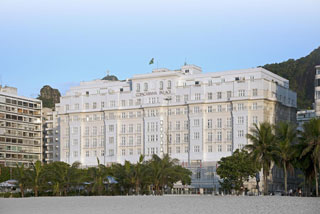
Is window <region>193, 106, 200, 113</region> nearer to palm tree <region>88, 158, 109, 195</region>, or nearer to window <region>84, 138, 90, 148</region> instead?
window <region>84, 138, 90, 148</region>

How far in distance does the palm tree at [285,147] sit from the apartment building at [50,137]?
3550 inches

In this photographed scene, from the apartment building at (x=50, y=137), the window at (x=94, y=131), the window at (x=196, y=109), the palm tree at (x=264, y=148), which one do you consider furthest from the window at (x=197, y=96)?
the apartment building at (x=50, y=137)

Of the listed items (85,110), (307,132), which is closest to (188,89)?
(85,110)

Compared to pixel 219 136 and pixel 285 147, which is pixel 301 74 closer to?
pixel 219 136

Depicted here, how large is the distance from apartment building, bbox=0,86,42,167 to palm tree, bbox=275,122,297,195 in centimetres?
8638

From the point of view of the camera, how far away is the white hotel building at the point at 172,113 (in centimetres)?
12219

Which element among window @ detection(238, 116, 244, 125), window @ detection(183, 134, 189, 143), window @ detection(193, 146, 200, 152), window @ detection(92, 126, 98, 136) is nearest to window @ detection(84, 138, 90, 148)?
window @ detection(92, 126, 98, 136)

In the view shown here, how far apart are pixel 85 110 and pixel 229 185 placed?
5515cm

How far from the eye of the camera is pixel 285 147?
8362 cm

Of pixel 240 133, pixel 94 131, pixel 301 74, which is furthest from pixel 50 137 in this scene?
pixel 301 74

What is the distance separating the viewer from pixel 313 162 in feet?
264

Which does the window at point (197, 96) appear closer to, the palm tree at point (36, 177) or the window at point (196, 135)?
the window at point (196, 135)

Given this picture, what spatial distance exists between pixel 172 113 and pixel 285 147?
4927 cm

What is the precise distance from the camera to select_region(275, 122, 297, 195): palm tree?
8377 cm
